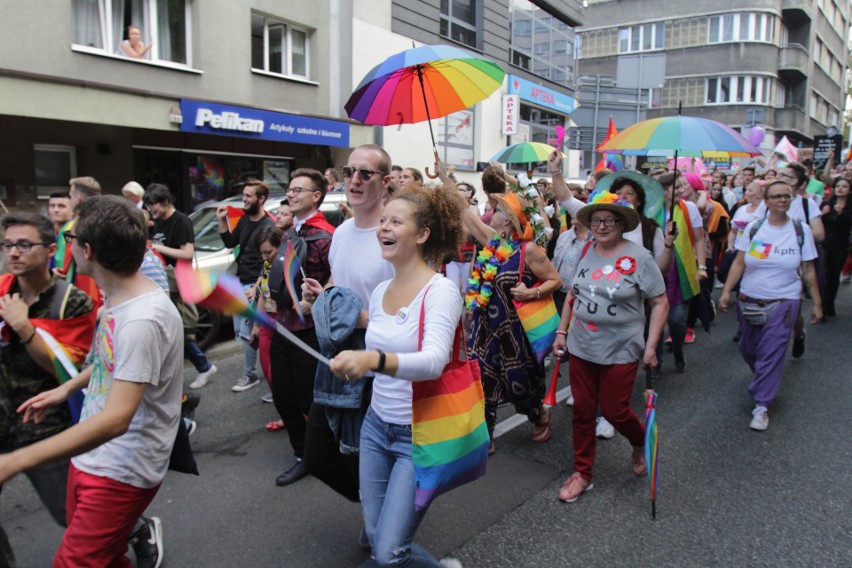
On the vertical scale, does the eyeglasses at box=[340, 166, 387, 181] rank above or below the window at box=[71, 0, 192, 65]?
below

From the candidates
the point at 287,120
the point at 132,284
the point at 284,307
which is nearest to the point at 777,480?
the point at 284,307

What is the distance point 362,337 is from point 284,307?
126 centimetres

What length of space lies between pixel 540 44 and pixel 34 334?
24.8 meters

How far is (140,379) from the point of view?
213 centimetres

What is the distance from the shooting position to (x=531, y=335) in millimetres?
4348

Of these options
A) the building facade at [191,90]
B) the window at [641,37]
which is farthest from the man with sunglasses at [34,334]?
the window at [641,37]

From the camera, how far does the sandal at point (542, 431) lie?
15.4ft

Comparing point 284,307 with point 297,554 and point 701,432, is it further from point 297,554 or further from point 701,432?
point 701,432

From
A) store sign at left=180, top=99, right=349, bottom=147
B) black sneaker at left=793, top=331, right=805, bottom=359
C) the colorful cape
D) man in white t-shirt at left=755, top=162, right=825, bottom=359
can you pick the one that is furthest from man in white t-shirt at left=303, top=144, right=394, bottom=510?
store sign at left=180, top=99, right=349, bottom=147

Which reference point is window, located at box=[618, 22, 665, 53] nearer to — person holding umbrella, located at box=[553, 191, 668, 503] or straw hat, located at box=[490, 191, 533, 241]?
straw hat, located at box=[490, 191, 533, 241]

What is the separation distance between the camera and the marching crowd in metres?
2.23

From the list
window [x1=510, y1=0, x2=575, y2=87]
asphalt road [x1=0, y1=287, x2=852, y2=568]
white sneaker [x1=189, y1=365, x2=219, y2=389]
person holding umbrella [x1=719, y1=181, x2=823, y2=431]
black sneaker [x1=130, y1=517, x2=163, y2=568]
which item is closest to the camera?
black sneaker [x1=130, y1=517, x2=163, y2=568]

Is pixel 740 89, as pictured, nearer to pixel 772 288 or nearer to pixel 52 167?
pixel 52 167

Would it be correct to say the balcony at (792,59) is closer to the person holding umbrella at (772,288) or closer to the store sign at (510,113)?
the store sign at (510,113)
